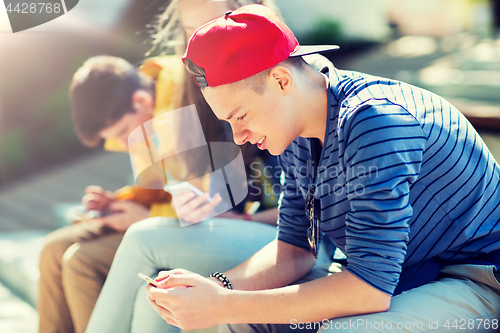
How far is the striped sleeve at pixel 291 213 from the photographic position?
4.60ft

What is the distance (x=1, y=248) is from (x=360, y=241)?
2.78 meters

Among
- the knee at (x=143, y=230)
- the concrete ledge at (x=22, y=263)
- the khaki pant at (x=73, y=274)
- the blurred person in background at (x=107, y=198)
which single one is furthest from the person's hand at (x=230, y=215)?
the concrete ledge at (x=22, y=263)

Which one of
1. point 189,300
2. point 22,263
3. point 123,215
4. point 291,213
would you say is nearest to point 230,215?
point 291,213

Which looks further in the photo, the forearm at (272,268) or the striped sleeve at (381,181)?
the forearm at (272,268)

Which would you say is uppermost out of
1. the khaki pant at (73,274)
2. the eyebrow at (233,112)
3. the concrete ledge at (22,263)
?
the eyebrow at (233,112)

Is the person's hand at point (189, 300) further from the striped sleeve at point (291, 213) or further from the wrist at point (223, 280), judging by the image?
the striped sleeve at point (291, 213)

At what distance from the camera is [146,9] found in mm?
2479

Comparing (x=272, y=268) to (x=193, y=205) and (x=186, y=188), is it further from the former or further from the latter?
(x=186, y=188)

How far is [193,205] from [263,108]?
611mm

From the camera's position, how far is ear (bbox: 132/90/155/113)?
2.11 m

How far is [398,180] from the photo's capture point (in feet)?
3.14

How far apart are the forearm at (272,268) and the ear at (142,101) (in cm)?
102

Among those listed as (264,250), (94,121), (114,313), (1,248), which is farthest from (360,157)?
(1,248)

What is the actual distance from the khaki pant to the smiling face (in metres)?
1.02
